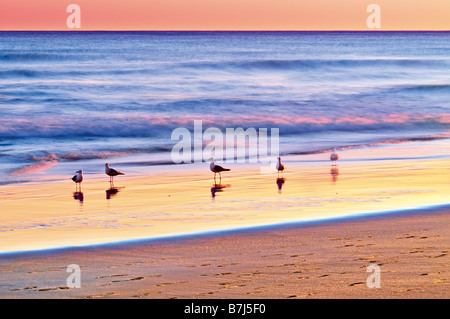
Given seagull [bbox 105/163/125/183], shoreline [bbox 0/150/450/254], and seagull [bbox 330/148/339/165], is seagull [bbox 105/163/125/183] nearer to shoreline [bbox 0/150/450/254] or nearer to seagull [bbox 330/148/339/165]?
shoreline [bbox 0/150/450/254]

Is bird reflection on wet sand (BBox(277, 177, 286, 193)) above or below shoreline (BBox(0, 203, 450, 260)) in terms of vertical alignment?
above

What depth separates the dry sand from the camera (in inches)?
210

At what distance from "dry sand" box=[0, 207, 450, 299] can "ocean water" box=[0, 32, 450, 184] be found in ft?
19.3

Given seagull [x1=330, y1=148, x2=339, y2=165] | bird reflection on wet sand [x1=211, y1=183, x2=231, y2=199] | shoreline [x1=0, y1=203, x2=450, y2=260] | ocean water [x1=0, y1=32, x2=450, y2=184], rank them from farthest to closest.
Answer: ocean water [x1=0, y1=32, x2=450, y2=184] < seagull [x1=330, y1=148, x2=339, y2=165] < bird reflection on wet sand [x1=211, y1=183, x2=231, y2=199] < shoreline [x1=0, y1=203, x2=450, y2=260]

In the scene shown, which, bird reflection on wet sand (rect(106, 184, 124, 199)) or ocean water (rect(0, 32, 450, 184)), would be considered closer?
bird reflection on wet sand (rect(106, 184, 124, 199))

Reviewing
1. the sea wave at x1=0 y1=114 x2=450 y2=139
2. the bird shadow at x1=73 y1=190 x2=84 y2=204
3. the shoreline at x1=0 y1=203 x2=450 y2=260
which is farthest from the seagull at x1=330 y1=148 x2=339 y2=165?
the sea wave at x1=0 y1=114 x2=450 y2=139

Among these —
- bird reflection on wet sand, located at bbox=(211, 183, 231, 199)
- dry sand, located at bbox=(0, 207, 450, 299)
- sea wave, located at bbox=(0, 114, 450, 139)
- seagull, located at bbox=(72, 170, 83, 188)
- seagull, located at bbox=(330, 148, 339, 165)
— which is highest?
sea wave, located at bbox=(0, 114, 450, 139)

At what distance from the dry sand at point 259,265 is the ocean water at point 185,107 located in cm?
589

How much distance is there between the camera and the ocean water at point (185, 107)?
56.7 ft

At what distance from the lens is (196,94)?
104ft

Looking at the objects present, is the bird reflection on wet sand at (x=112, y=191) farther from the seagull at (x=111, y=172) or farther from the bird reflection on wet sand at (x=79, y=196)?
the seagull at (x=111, y=172)

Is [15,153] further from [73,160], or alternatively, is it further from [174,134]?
[174,134]

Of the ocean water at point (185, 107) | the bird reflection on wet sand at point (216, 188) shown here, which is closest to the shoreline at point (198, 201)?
the bird reflection on wet sand at point (216, 188)

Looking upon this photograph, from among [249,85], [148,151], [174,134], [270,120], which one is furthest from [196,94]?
[148,151]
